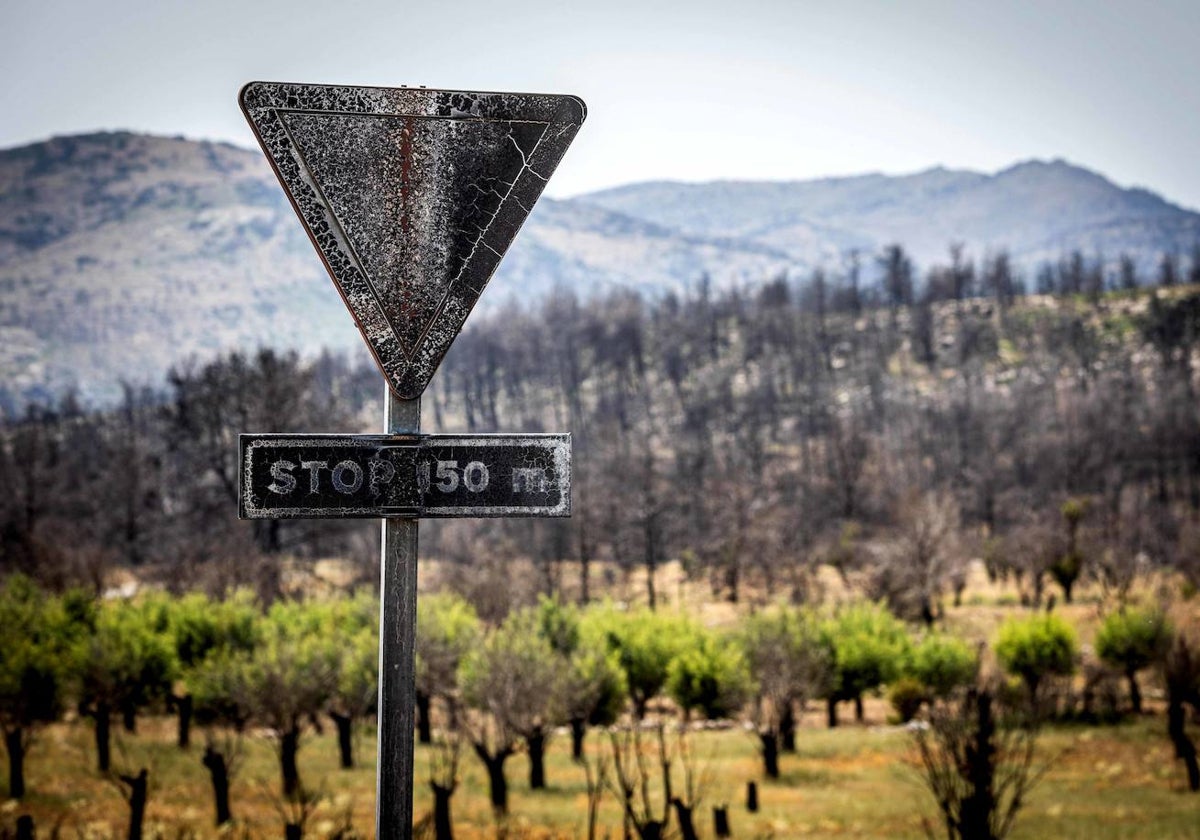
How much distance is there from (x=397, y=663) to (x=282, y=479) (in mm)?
614

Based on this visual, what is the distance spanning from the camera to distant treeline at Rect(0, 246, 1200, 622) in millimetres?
48594

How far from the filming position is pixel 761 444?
86.3 m

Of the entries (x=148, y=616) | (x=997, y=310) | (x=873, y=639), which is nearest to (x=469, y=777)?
(x=148, y=616)

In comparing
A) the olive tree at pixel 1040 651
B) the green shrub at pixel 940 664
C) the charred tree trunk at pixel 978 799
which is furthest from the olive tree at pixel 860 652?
the charred tree trunk at pixel 978 799

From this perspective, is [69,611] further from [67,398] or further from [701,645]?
[67,398]

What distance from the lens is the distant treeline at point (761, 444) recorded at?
4859cm

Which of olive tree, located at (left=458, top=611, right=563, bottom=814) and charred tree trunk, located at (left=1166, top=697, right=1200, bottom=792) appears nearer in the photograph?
olive tree, located at (left=458, top=611, right=563, bottom=814)

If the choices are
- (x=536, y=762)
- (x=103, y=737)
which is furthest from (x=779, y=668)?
(x=103, y=737)

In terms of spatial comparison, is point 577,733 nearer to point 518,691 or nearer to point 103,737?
point 518,691

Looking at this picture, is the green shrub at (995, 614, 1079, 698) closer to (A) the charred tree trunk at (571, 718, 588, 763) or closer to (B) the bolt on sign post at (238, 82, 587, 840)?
(A) the charred tree trunk at (571, 718, 588, 763)

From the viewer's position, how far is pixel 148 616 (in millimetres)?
31984

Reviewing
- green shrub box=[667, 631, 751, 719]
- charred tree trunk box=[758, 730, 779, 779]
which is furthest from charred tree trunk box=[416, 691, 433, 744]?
charred tree trunk box=[758, 730, 779, 779]

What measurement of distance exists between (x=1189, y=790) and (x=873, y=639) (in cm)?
1187

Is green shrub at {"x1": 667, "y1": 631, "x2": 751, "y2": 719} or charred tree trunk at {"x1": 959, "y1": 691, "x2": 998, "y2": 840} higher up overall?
charred tree trunk at {"x1": 959, "y1": 691, "x2": 998, "y2": 840}
